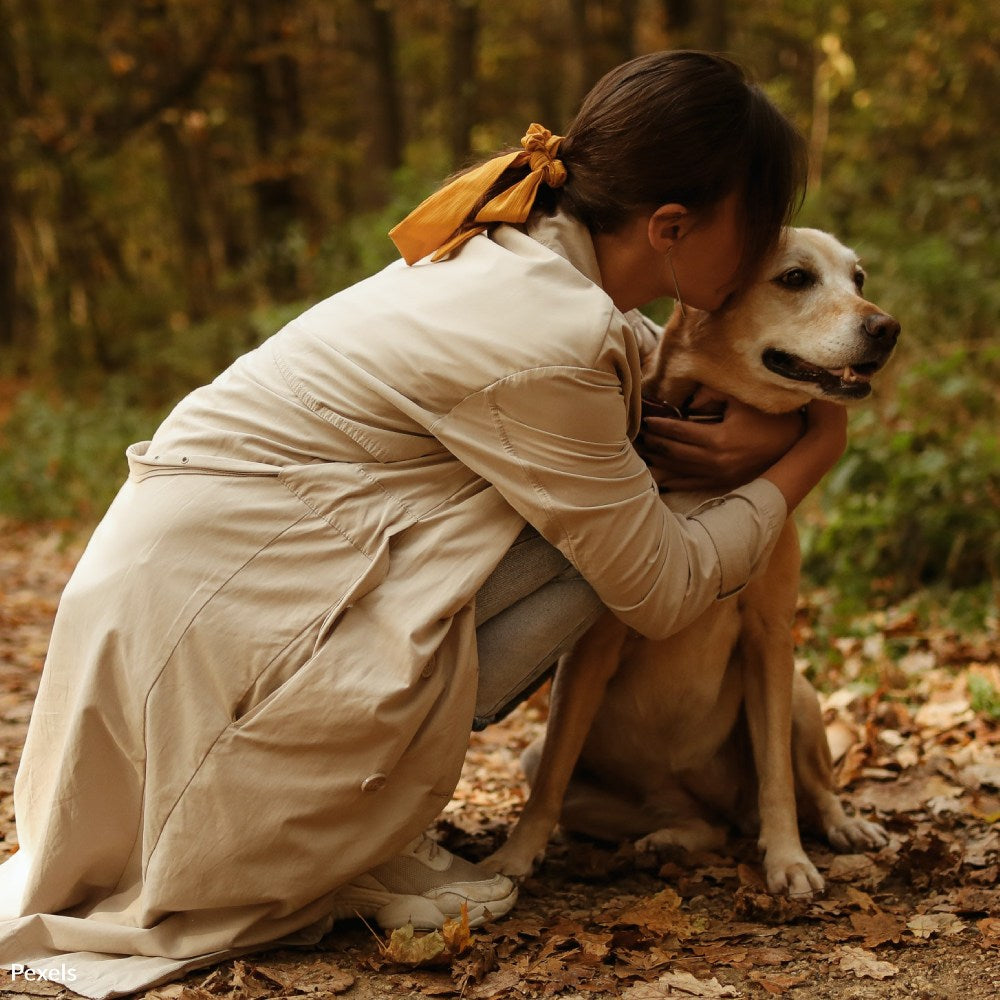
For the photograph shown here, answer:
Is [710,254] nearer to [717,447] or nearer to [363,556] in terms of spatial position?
[717,447]

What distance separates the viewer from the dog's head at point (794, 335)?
268cm

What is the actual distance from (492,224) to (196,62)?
11.7m

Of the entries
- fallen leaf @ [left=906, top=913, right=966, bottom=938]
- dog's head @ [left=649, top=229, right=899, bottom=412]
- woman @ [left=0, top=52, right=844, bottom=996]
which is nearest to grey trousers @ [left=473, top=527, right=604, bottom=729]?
woman @ [left=0, top=52, right=844, bottom=996]

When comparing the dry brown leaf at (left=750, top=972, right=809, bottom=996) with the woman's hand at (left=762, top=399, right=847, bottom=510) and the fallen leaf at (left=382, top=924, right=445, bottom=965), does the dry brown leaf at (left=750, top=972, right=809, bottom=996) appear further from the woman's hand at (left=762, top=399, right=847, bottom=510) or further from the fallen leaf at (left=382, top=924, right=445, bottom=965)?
the woman's hand at (left=762, top=399, right=847, bottom=510)

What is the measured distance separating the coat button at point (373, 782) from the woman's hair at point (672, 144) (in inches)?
45.7

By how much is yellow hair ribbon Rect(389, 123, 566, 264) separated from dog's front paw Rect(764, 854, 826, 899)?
1.56 meters

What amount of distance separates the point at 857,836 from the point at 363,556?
1513mm

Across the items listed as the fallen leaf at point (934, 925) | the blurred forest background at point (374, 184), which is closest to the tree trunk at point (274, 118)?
the blurred forest background at point (374, 184)

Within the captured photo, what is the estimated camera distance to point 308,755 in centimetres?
217

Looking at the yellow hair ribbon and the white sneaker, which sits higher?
the yellow hair ribbon

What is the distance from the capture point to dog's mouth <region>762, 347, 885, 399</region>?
106 inches

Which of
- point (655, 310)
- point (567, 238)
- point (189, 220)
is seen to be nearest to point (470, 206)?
point (567, 238)

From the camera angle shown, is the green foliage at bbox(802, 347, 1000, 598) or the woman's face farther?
the green foliage at bbox(802, 347, 1000, 598)

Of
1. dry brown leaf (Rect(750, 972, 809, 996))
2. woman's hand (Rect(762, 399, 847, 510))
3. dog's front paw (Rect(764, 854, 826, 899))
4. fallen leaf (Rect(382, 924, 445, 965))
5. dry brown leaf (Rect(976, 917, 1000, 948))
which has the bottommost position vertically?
dog's front paw (Rect(764, 854, 826, 899))
